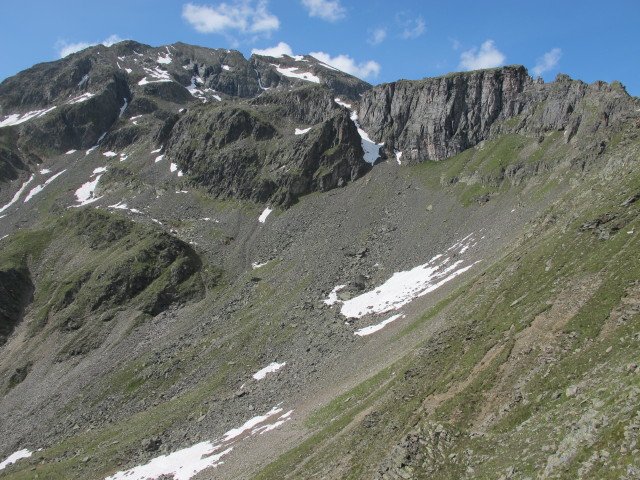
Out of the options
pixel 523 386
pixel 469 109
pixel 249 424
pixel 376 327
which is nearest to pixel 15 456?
pixel 249 424

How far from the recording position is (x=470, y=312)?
142 feet

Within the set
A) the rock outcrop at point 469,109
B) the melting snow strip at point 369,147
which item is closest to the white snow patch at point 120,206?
the melting snow strip at point 369,147

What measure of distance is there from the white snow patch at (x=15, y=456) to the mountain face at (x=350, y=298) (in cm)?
48

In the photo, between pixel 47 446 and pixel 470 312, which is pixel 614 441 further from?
pixel 47 446

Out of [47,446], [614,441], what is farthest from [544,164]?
[47,446]

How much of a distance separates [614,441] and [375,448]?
16172mm

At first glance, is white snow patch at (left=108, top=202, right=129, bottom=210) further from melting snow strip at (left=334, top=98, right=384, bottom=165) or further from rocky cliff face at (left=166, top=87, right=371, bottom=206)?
melting snow strip at (left=334, top=98, right=384, bottom=165)

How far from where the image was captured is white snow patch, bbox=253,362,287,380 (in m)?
73.0

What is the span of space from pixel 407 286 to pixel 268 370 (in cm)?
2891

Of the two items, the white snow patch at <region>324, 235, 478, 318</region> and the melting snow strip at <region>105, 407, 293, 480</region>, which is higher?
the white snow patch at <region>324, 235, 478, 318</region>

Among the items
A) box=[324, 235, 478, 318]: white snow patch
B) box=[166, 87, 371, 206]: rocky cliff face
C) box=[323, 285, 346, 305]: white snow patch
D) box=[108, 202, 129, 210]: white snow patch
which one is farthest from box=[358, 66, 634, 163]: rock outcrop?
box=[108, 202, 129, 210]: white snow patch

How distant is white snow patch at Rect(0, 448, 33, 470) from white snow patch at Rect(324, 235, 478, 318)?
56684mm

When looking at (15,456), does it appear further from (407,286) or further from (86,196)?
(86,196)

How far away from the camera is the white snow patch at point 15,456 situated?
73900 millimetres
